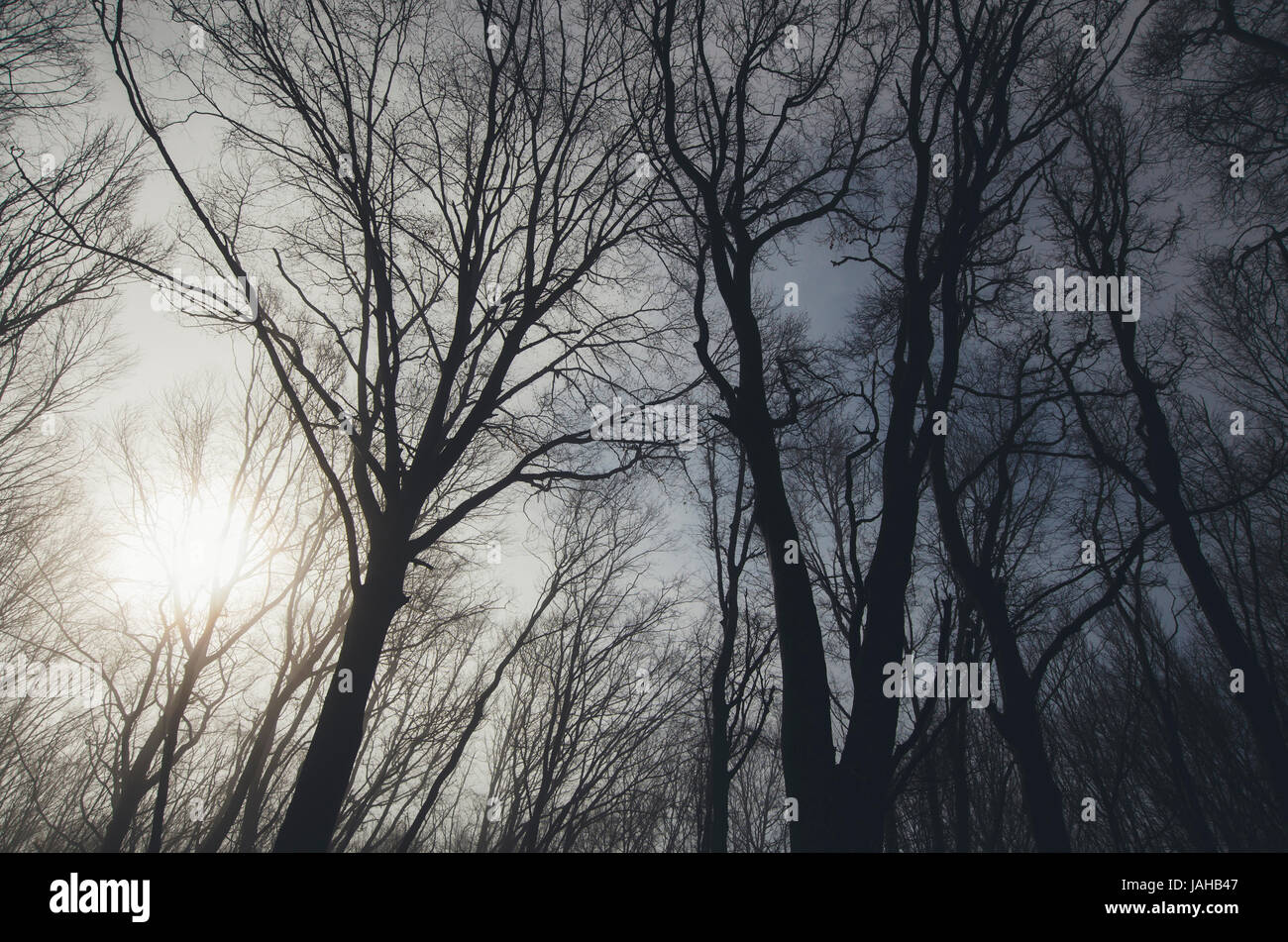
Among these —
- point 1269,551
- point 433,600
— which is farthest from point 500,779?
point 1269,551

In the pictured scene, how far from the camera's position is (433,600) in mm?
11445

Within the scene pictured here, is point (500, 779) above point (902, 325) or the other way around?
the other way around

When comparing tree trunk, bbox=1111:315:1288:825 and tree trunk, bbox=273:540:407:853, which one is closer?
tree trunk, bbox=273:540:407:853

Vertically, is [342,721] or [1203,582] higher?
[1203,582]

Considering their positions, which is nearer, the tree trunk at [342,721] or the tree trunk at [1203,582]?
the tree trunk at [342,721]

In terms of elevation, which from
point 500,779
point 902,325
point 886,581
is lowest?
point 500,779

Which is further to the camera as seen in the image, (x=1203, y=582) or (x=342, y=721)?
(x=1203, y=582)
